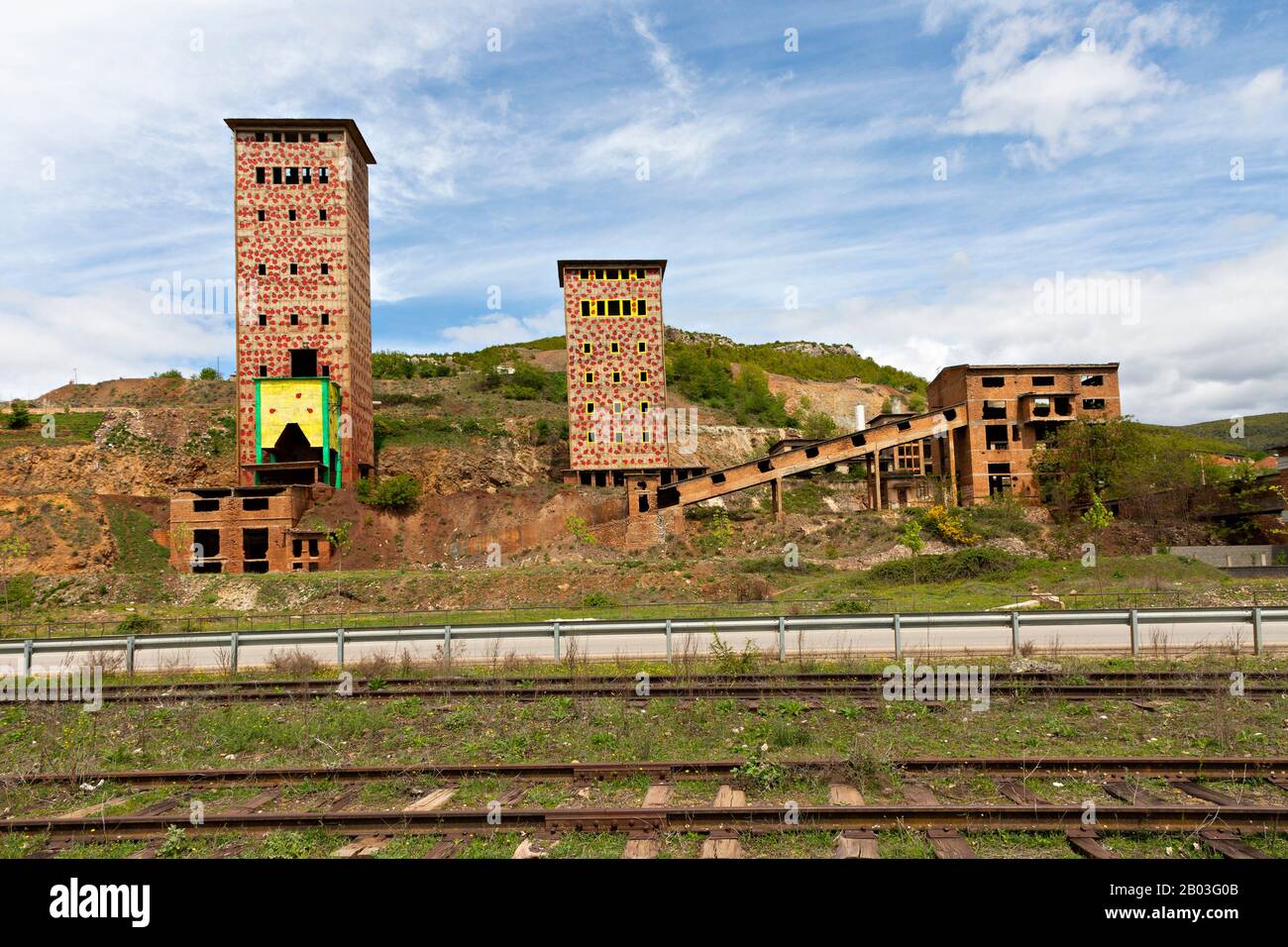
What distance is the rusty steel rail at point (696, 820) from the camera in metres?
8.14

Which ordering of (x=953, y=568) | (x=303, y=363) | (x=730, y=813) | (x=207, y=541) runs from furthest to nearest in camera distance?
(x=303, y=363)
(x=207, y=541)
(x=953, y=568)
(x=730, y=813)

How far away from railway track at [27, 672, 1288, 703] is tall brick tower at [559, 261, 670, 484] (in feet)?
141

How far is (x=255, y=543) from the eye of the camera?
48781 mm

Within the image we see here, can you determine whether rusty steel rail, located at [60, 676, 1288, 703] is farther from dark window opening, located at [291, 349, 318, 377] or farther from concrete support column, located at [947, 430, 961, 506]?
concrete support column, located at [947, 430, 961, 506]

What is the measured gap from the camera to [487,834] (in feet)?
27.8

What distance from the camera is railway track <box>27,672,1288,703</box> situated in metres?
14.3

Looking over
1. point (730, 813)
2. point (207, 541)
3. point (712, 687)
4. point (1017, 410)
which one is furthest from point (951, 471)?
point (730, 813)

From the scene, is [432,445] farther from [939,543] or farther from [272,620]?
[939,543]

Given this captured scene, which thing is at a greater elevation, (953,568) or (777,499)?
(777,499)

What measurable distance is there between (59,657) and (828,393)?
117 m

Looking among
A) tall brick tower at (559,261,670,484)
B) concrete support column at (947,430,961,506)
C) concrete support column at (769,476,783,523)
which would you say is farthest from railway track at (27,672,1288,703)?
concrete support column at (947,430,961,506)

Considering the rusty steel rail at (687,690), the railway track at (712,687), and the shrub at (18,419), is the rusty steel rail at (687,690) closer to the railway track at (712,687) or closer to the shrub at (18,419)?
the railway track at (712,687)

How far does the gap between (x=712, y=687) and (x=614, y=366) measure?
153 ft

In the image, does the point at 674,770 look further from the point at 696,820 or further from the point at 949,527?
the point at 949,527
